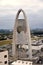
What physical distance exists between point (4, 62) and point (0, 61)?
190mm

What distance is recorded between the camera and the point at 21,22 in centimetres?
1516

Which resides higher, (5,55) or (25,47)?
(5,55)

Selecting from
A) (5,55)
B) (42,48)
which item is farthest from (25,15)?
(42,48)

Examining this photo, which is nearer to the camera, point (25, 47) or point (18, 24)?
point (18, 24)

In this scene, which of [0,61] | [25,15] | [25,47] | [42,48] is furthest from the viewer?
[42,48]

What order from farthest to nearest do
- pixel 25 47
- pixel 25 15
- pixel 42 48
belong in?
pixel 42 48 < pixel 25 47 < pixel 25 15

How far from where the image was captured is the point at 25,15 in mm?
14859

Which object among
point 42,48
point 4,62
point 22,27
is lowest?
point 42,48

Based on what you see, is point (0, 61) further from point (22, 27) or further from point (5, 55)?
point (22, 27)

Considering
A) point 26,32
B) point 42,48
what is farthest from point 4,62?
point 42,48

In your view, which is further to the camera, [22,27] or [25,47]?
[25,47]

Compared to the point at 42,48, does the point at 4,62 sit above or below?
above

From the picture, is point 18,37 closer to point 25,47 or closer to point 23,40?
point 23,40

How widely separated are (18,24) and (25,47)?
518cm
